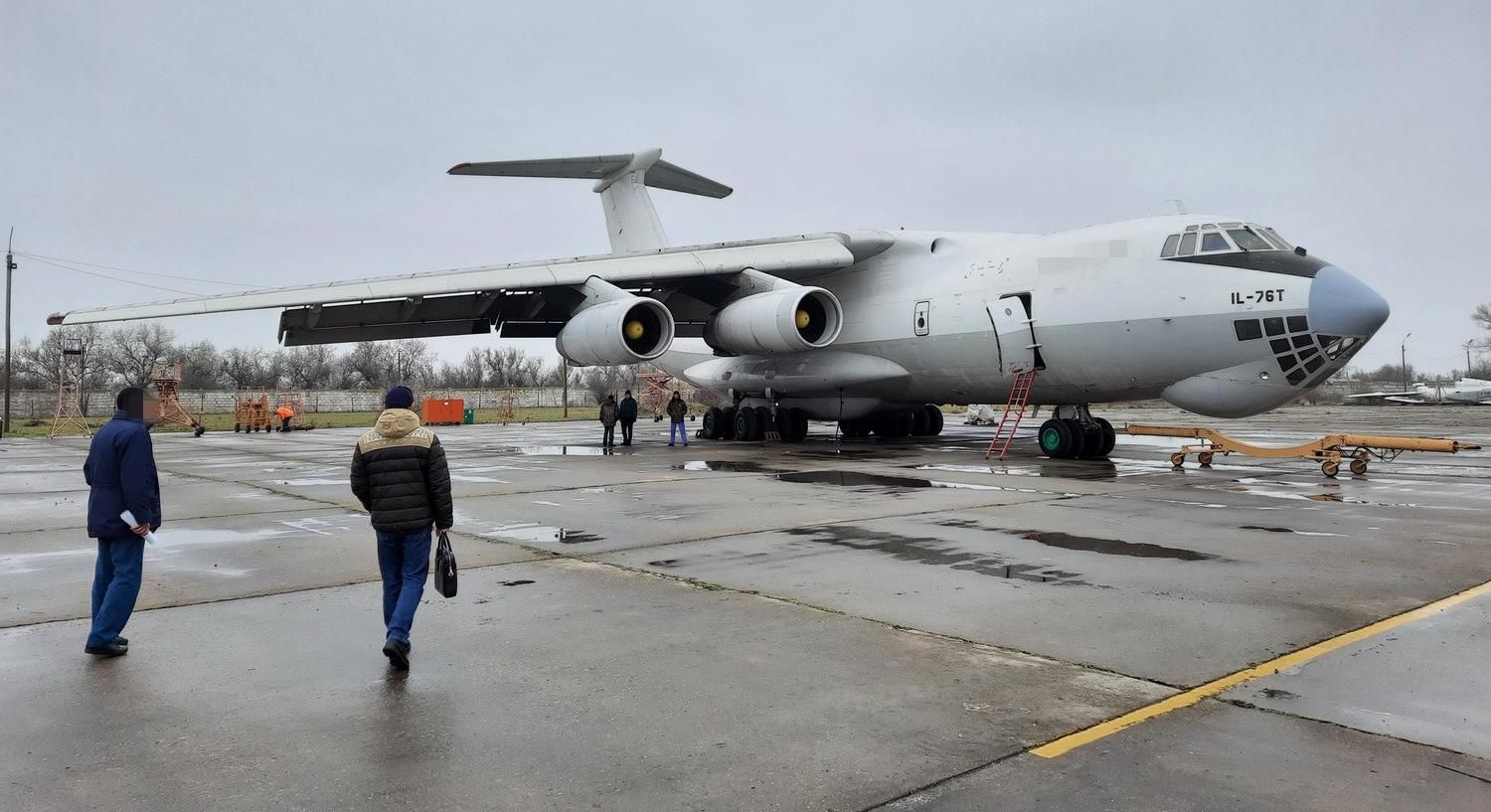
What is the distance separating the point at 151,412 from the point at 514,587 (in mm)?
2114

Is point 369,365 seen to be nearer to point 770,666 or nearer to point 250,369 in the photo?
point 250,369

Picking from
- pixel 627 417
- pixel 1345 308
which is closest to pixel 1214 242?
pixel 1345 308

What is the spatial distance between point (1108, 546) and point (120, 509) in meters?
6.08

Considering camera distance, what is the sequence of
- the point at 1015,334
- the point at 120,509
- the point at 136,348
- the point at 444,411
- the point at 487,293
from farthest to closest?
1. the point at 136,348
2. the point at 444,411
3. the point at 487,293
4. the point at 1015,334
5. the point at 120,509

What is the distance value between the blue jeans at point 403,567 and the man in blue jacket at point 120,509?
1.15 metres

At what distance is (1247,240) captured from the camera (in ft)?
41.2

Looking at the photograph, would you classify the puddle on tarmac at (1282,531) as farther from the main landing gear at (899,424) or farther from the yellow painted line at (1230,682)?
the main landing gear at (899,424)

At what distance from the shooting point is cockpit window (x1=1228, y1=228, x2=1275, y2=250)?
12430 mm

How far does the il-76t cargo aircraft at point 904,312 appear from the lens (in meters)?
12.2

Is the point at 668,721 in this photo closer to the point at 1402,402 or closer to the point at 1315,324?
the point at 1315,324

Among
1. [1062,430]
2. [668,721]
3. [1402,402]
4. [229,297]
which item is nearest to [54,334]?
[229,297]

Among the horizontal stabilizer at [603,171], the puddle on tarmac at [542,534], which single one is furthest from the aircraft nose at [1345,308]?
the horizontal stabilizer at [603,171]

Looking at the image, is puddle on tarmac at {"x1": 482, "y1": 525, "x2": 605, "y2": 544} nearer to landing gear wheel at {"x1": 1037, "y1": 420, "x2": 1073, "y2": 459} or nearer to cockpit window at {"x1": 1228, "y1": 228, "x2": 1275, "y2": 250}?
cockpit window at {"x1": 1228, "y1": 228, "x2": 1275, "y2": 250}

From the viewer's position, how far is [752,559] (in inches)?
253
